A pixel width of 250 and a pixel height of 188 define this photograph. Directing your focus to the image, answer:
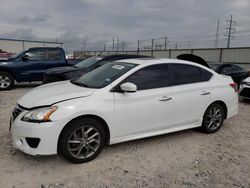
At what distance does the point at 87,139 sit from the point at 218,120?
2.92 metres

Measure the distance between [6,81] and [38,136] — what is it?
7.40 m

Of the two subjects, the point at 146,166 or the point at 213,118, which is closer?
the point at 146,166

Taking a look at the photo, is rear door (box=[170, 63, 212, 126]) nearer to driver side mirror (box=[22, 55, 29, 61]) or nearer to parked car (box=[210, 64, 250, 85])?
parked car (box=[210, 64, 250, 85])

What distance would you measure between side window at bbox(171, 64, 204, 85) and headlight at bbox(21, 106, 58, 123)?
2211 mm

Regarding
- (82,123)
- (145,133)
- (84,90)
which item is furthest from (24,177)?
(145,133)

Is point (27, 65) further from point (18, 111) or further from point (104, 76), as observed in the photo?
point (18, 111)

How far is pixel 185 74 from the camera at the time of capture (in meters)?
4.39

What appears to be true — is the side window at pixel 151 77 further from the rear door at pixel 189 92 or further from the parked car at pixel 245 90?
the parked car at pixel 245 90

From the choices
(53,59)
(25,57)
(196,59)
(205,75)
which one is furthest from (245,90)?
(25,57)

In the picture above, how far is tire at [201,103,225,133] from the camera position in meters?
4.63

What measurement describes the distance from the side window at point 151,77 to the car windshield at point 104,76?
0.19 meters

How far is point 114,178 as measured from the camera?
3.04 metres

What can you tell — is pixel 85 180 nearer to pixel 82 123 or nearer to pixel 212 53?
pixel 82 123

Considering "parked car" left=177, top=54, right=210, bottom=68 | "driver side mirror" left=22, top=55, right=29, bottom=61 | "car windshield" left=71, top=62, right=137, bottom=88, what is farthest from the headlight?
"driver side mirror" left=22, top=55, right=29, bottom=61
